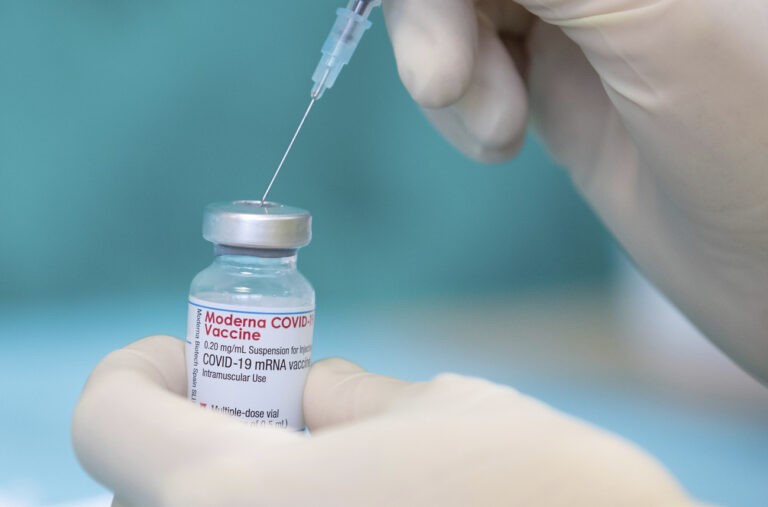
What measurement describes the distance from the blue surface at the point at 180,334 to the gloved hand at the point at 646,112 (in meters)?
0.25

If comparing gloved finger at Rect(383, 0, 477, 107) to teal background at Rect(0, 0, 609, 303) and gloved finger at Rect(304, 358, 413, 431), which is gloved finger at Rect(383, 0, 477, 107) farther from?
teal background at Rect(0, 0, 609, 303)

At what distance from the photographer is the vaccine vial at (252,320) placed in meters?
0.94

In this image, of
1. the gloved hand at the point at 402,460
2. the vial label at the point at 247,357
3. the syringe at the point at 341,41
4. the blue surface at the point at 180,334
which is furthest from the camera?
the blue surface at the point at 180,334

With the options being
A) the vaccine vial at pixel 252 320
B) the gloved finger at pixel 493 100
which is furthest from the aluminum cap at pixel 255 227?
the gloved finger at pixel 493 100

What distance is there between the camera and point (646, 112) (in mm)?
1109

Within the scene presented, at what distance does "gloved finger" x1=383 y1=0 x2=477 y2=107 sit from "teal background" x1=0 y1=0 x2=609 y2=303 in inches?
48.2

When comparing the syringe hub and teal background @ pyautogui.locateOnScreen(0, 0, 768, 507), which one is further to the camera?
teal background @ pyautogui.locateOnScreen(0, 0, 768, 507)

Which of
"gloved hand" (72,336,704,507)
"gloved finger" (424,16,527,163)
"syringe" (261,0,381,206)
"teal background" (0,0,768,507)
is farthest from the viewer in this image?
"teal background" (0,0,768,507)

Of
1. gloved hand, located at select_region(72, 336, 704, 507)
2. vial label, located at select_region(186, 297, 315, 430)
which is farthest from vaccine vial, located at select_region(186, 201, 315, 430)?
gloved hand, located at select_region(72, 336, 704, 507)

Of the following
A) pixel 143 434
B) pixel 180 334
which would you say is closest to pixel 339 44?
pixel 143 434

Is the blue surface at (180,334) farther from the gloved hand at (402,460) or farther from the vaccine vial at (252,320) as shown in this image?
the gloved hand at (402,460)

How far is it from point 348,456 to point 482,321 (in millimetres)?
1718

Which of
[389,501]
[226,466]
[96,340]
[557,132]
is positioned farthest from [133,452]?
[96,340]

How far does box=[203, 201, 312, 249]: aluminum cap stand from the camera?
0.94m
